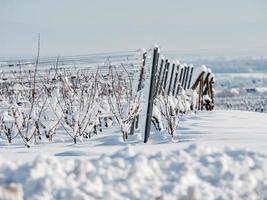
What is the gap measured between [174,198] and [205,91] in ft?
40.0

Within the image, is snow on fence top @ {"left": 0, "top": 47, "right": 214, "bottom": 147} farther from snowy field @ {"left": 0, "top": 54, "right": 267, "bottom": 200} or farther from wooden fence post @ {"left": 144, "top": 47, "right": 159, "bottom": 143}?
snowy field @ {"left": 0, "top": 54, "right": 267, "bottom": 200}

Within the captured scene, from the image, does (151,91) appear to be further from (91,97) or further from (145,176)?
(145,176)

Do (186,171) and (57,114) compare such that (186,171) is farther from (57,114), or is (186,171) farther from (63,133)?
(63,133)

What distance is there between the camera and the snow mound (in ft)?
12.7

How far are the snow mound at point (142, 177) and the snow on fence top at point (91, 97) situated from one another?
506cm

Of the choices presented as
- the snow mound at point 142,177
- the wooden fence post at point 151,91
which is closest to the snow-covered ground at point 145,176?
the snow mound at point 142,177

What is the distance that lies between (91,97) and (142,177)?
23.1ft

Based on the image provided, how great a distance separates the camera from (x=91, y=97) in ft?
36.3

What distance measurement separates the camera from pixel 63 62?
13914 millimetres

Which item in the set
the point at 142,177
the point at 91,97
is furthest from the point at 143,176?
the point at 91,97

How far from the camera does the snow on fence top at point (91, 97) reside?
10.3 meters

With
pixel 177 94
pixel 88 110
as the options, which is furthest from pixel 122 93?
pixel 88 110

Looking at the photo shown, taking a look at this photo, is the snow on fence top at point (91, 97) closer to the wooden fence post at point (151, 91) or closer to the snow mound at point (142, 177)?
the wooden fence post at point (151, 91)

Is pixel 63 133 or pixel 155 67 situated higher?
pixel 155 67
